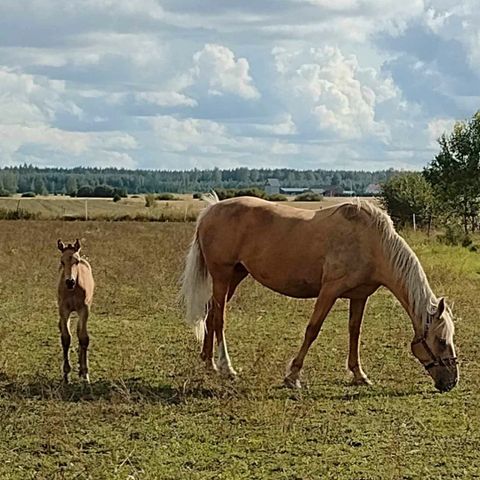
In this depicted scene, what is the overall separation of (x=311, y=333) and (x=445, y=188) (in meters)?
39.3

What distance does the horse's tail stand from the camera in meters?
9.77

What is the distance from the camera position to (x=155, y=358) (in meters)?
10.1

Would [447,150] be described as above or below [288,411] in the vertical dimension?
above

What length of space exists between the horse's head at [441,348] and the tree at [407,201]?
31.8 meters

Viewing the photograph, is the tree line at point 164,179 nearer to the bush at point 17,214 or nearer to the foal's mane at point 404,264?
the bush at point 17,214

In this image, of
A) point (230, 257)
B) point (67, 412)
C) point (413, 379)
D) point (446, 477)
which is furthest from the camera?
point (230, 257)

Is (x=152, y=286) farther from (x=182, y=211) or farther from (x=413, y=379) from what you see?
(x=182, y=211)

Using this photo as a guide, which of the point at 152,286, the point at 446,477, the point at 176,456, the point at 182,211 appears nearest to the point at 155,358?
the point at 176,456

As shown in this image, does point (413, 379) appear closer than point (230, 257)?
Yes

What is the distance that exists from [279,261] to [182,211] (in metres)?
39.1

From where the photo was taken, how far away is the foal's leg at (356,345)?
A: 8820 mm

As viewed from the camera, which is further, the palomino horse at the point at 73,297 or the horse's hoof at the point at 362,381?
the palomino horse at the point at 73,297

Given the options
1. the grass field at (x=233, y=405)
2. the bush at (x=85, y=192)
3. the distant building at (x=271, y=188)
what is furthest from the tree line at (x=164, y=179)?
the grass field at (x=233, y=405)

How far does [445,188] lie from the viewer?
153ft
